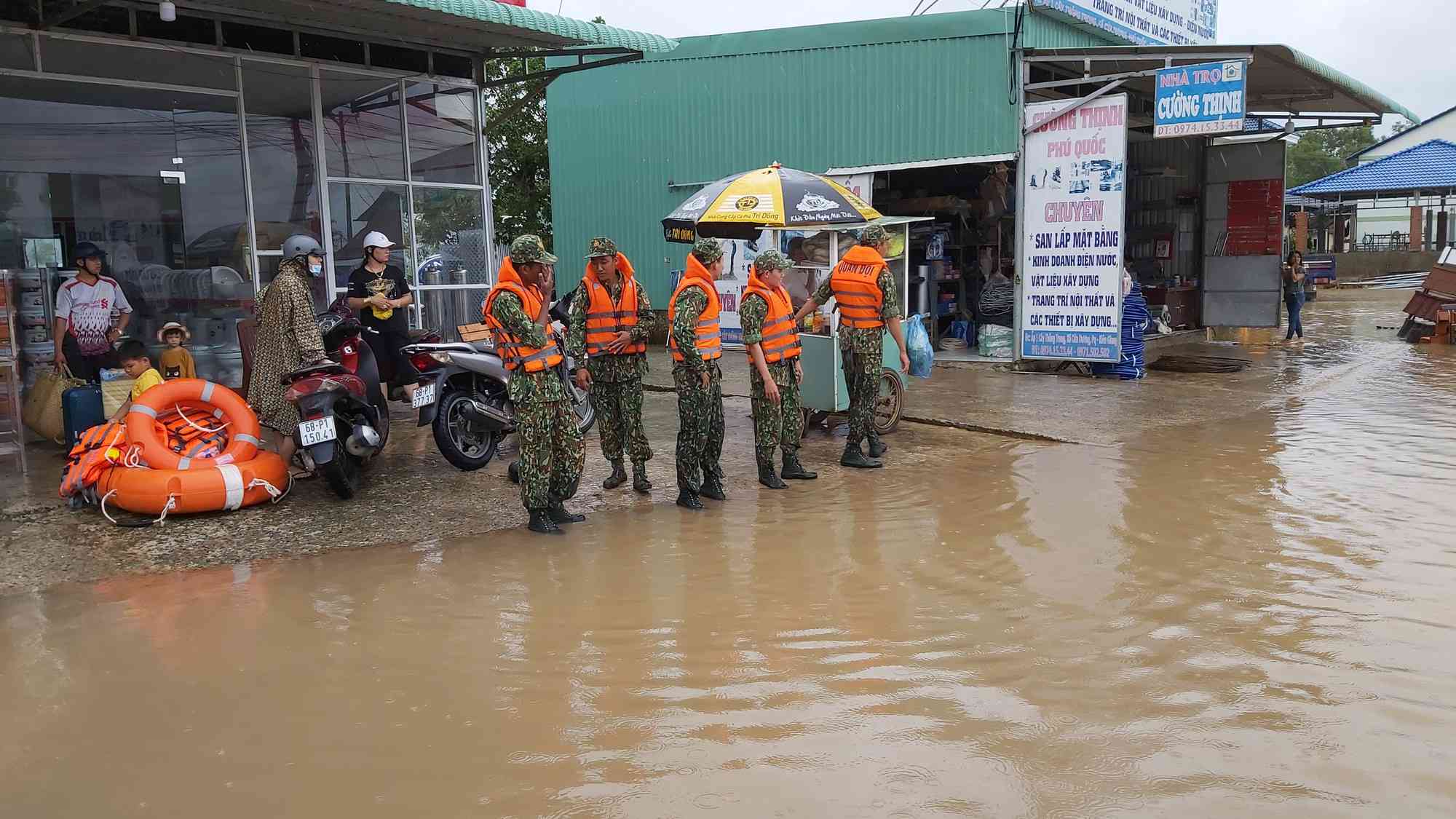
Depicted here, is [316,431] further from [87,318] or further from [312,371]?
[87,318]

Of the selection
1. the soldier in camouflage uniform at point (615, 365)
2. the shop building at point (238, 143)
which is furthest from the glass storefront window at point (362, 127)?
the soldier in camouflage uniform at point (615, 365)

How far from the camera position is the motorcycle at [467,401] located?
7.77 meters

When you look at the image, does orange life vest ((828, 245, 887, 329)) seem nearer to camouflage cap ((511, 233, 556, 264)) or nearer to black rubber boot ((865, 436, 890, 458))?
black rubber boot ((865, 436, 890, 458))

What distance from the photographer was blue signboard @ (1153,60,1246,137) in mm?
11578

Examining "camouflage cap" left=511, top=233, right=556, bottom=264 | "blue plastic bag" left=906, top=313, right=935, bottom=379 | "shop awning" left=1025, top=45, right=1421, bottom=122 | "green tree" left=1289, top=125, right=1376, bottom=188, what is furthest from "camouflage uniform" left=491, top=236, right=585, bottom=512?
"green tree" left=1289, top=125, right=1376, bottom=188

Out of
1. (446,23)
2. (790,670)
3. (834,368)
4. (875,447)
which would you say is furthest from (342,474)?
(446,23)

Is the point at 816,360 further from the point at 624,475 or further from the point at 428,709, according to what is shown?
the point at 428,709

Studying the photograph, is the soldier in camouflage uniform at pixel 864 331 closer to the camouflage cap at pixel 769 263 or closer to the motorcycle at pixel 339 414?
the camouflage cap at pixel 769 263

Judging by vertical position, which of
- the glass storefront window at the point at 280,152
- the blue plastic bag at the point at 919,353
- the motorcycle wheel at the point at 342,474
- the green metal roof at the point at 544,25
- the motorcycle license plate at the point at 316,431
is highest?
the green metal roof at the point at 544,25

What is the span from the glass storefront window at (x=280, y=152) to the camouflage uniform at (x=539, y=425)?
4.60 m

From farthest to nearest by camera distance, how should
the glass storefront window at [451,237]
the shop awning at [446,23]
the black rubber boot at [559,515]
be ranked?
the glass storefront window at [451,237], the shop awning at [446,23], the black rubber boot at [559,515]

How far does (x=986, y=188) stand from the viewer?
1508 centimetres

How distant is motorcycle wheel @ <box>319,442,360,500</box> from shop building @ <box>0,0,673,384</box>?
10.7 feet

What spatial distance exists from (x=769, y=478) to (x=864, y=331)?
1.36 meters
